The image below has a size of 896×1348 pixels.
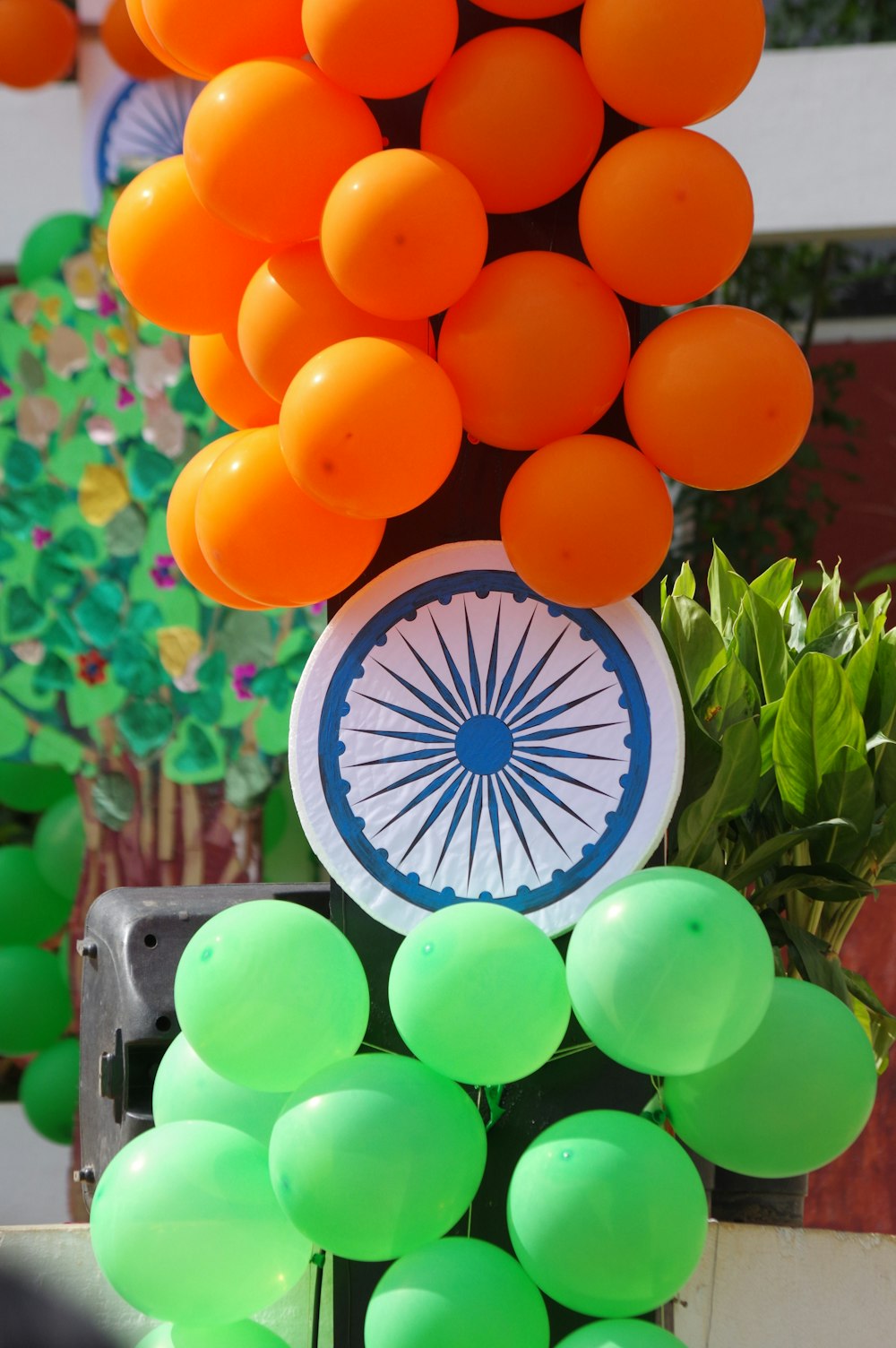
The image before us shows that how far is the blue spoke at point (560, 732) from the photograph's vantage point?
1.54 m

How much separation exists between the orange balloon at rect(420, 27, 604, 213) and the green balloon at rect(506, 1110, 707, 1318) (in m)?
0.91

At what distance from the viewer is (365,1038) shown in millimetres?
1557

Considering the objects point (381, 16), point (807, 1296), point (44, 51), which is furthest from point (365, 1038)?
point (44, 51)

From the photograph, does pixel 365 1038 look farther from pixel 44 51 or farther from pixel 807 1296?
pixel 44 51

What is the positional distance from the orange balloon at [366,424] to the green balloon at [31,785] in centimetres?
260

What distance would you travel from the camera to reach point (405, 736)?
5.22 ft

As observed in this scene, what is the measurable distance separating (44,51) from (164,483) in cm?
125

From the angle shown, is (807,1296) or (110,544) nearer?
(807,1296)

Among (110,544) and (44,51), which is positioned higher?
(44,51)

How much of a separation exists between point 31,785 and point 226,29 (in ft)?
8.76

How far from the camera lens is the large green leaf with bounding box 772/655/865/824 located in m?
1.62

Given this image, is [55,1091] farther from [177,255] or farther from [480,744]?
[177,255]

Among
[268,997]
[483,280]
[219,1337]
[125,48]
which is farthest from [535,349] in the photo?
[125,48]

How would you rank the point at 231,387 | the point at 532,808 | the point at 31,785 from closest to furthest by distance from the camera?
1. the point at 532,808
2. the point at 231,387
3. the point at 31,785
